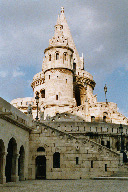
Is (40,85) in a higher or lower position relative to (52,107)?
higher

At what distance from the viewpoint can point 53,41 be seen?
47.5 metres

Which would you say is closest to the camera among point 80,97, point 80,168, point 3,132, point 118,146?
point 3,132

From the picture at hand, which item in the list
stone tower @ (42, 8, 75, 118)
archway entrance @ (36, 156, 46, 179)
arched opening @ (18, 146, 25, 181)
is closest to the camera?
arched opening @ (18, 146, 25, 181)

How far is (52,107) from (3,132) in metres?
25.7

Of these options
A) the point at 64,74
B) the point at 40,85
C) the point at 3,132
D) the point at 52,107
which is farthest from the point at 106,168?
the point at 40,85

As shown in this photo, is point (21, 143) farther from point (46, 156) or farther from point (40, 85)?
point (40, 85)

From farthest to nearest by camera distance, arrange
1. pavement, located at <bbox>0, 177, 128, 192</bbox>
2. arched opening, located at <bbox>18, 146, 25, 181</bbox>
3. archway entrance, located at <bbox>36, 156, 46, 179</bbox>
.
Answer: archway entrance, located at <bbox>36, 156, 46, 179</bbox> → arched opening, located at <bbox>18, 146, 25, 181</bbox> → pavement, located at <bbox>0, 177, 128, 192</bbox>

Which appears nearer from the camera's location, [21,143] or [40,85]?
[21,143]

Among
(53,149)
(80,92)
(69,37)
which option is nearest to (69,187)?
(53,149)

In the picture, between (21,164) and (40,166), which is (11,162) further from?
(40,166)

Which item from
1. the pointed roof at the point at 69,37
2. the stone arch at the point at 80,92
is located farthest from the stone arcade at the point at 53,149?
the pointed roof at the point at 69,37

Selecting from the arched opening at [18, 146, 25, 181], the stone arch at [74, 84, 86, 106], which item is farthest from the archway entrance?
the stone arch at [74, 84, 86, 106]

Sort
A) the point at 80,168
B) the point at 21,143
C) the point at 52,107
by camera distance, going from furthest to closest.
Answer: the point at 52,107, the point at 80,168, the point at 21,143

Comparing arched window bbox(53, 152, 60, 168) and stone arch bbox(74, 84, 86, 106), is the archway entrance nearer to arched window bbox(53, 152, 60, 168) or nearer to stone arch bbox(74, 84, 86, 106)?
arched window bbox(53, 152, 60, 168)
